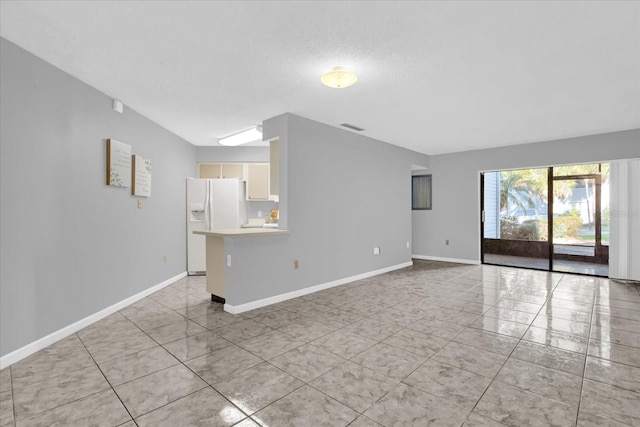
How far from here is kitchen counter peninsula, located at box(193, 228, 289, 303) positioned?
12.2ft

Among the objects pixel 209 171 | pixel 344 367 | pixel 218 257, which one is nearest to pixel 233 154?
pixel 209 171

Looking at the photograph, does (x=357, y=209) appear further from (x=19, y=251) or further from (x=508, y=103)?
A: (x=19, y=251)

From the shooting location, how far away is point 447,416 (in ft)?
5.81

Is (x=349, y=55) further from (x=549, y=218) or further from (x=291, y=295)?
(x=549, y=218)

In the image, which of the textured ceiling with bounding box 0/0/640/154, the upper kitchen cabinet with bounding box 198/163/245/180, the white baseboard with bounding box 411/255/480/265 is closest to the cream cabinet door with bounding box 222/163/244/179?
the upper kitchen cabinet with bounding box 198/163/245/180

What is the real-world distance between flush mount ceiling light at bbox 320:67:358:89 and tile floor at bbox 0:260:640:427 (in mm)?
2316

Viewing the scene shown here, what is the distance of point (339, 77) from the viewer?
2.80 meters

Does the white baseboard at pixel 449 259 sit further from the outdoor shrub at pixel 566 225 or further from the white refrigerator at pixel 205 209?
the white refrigerator at pixel 205 209

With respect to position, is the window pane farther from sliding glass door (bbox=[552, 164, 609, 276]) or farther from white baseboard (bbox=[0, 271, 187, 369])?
white baseboard (bbox=[0, 271, 187, 369])

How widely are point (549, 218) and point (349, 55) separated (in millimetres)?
5397

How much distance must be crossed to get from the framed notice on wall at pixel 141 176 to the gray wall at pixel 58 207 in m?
0.12

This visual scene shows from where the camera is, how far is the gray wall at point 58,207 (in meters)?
2.44

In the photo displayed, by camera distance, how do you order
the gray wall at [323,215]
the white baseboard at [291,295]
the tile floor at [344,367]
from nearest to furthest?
1. the tile floor at [344,367]
2. the white baseboard at [291,295]
3. the gray wall at [323,215]

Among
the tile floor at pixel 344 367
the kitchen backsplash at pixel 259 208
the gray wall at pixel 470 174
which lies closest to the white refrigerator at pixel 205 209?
the kitchen backsplash at pixel 259 208
